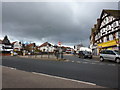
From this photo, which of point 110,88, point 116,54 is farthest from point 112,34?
point 110,88

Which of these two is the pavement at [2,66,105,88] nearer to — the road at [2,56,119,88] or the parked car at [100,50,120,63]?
the road at [2,56,119,88]

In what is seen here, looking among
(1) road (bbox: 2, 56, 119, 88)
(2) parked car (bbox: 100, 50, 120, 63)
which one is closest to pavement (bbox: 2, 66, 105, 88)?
(1) road (bbox: 2, 56, 119, 88)

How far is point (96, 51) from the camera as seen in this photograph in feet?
140

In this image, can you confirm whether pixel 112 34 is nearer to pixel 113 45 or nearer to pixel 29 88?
pixel 113 45

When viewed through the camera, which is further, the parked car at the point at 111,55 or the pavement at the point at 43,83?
the parked car at the point at 111,55

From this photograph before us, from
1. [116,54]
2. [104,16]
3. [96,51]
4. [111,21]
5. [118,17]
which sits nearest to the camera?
[116,54]

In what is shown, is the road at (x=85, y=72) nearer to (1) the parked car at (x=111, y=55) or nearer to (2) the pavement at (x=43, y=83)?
(2) the pavement at (x=43, y=83)

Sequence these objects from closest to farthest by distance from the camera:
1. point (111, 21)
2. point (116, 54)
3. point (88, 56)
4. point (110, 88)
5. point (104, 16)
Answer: point (110, 88) → point (116, 54) → point (88, 56) → point (111, 21) → point (104, 16)

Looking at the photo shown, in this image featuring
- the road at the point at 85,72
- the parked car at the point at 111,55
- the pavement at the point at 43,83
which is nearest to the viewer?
the pavement at the point at 43,83

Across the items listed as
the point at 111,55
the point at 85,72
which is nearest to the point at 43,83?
the point at 85,72

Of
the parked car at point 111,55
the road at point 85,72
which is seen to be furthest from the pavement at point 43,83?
the parked car at point 111,55

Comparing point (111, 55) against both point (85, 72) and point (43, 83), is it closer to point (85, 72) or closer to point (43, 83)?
point (85, 72)

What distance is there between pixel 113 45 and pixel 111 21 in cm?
778

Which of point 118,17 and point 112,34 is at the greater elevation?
point 118,17
